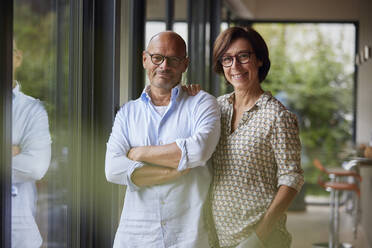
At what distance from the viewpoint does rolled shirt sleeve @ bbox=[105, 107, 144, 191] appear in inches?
73.0

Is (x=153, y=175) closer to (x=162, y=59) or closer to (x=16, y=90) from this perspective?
(x=162, y=59)

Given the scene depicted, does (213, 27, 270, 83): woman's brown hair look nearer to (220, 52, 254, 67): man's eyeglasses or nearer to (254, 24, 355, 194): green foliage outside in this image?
(220, 52, 254, 67): man's eyeglasses

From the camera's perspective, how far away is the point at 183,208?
1.89 m

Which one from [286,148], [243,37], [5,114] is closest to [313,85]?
[243,37]

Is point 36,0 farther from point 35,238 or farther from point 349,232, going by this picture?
point 349,232

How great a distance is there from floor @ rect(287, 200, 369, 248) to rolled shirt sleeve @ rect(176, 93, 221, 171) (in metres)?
3.75

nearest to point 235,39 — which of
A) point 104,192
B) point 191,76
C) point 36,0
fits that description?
point 36,0

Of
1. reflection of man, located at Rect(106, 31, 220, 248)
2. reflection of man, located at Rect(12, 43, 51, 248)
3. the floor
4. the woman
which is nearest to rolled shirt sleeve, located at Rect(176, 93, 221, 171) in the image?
reflection of man, located at Rect(106, 31, 220, 248)

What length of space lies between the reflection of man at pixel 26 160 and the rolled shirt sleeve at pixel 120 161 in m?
0.25

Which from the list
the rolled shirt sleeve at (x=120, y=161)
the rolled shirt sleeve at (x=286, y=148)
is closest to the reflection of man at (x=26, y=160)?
the rolled shirt sleeve at (x=120, y=161)

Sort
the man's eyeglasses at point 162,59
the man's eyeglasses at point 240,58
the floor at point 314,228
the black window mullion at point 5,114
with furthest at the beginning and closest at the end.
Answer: the floor at point 314,228, the man's eyeglasses at point 240,58, the man's eyeglasses at point 162,59, the black window mullion at point 5,114

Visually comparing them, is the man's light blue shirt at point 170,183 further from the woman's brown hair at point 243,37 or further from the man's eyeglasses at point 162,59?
the woman's brown hair at point 243,37

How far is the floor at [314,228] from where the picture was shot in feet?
18.0

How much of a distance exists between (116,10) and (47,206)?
0.97 meters
